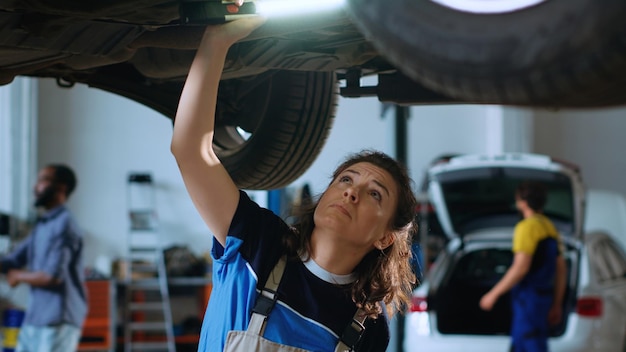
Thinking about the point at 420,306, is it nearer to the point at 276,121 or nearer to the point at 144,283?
the point at 276,121

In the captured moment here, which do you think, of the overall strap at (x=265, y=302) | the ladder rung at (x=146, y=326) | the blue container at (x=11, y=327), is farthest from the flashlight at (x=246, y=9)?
the ladder rung at (x=146, y=326)

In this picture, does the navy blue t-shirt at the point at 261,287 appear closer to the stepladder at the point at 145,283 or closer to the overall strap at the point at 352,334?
the overall strap at the point at 352,334

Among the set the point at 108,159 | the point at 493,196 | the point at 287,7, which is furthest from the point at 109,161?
the point at 287,7

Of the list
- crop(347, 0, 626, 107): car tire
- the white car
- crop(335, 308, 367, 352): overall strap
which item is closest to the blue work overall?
the white car

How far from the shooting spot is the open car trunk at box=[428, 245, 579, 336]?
630cm

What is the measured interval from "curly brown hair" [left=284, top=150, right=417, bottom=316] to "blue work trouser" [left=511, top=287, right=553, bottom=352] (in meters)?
3.29

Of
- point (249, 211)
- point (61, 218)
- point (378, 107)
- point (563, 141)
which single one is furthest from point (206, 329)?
point (563, 141)

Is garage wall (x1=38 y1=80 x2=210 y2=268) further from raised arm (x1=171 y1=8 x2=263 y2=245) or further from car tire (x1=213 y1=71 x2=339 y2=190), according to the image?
raised arm (x1=171 y1=8 x2=263 y2=245)

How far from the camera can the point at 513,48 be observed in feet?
4.73

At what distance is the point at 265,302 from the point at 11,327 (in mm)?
5120

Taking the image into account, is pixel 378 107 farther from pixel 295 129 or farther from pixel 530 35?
A: pixel 530 35

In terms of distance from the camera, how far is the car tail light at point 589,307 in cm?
568

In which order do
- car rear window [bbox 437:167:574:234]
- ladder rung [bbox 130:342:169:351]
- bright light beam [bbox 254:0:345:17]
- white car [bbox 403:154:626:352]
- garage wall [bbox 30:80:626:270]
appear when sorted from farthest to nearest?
garage wall [bbox 30:80:626:270] → ladder rung [bbox 130:342:169:351] → car rear window [bbox 437:167:574:234] → white car [bbox 403:154:626:352] → bright light beam [bbox 254:0:345:17]

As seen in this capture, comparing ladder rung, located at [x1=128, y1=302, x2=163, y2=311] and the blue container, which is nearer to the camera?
the blue container
